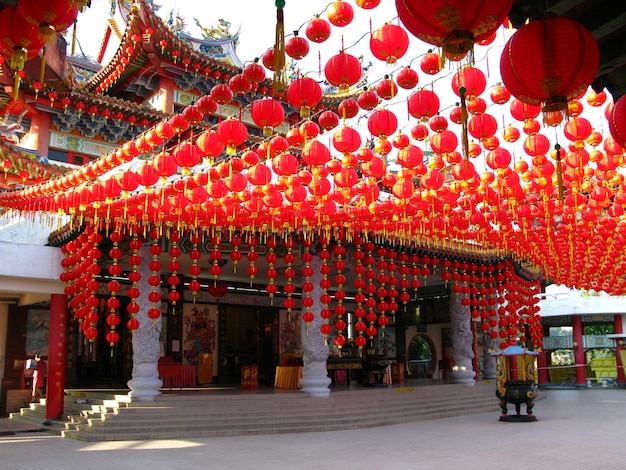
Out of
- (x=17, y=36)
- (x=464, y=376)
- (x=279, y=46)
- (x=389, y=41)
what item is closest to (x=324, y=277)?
(x=464, y=376)

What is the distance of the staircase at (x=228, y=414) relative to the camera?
382 inches

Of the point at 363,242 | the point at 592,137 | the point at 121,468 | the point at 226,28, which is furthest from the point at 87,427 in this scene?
the point at 226,28

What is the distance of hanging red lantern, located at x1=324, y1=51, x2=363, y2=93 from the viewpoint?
5340 mm

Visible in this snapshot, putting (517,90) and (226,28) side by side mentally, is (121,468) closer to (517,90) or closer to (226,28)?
(517,90)

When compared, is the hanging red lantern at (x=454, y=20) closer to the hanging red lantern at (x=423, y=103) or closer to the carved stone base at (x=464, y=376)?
the hanging red lantern at (x=423, y=103)

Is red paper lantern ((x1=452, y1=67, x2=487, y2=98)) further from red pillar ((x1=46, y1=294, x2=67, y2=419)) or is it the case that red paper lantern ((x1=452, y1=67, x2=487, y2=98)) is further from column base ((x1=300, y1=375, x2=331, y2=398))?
red pillar ((x1=46, y1=294, x2=67, y2=419))

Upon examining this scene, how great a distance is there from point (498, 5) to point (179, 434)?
8865mm

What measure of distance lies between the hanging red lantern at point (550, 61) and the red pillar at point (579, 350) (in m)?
22.2

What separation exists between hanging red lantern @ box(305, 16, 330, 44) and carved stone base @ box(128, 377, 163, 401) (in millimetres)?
7570

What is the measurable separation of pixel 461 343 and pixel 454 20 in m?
14.1

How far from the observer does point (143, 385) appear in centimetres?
1053

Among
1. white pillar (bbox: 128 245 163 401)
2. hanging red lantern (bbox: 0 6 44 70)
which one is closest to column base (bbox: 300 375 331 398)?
white pillar (bbox: 128 245 163 401)

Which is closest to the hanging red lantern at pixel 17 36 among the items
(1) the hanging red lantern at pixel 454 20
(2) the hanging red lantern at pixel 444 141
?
(1) the hanging red lantern at pixel 454 20

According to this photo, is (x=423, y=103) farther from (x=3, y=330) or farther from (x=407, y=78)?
(x=3, y=330)
